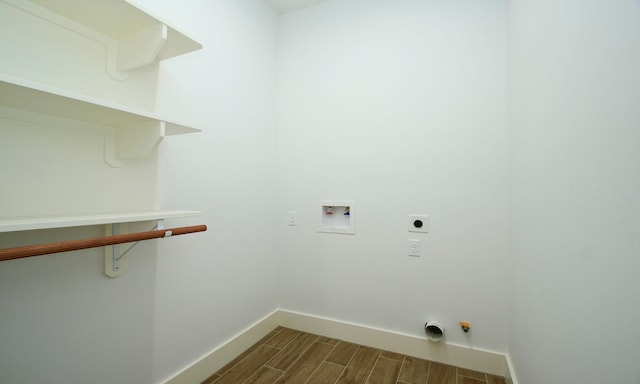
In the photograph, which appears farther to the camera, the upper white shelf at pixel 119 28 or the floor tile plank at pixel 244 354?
the floor tile plank at pixel 244 354

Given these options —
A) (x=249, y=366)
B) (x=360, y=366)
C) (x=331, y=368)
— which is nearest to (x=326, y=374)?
(x=331, y=368)

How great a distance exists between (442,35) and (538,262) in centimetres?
154

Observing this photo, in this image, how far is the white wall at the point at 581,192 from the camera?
568mm

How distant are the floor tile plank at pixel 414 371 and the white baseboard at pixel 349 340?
48 millimetres

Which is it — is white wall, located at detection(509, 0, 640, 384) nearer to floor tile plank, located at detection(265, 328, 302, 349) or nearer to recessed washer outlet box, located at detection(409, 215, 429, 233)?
recessed washer outlet box, located at detection(409, 215, 429, 233)

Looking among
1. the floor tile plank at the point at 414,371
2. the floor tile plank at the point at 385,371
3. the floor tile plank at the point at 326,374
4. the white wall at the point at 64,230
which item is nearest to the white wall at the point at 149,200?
the white wall at the point at 64,230

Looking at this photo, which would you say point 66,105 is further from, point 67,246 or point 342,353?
point 342,353

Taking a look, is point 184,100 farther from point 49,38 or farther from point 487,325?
point 487,325

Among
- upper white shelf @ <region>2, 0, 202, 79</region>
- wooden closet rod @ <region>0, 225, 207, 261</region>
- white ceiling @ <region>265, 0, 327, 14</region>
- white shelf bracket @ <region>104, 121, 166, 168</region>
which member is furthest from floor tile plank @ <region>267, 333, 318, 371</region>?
white ceiling @ <region>265, 0, 327, 14</region>

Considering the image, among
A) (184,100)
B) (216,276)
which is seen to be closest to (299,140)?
(184,100)

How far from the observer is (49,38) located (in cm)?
98

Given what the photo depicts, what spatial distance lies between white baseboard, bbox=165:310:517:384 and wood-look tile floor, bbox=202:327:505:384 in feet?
0.13

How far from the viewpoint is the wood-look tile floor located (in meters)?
1.62

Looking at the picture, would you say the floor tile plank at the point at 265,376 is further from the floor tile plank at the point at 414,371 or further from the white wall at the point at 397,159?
the floor tile plank at the point at 414,371
